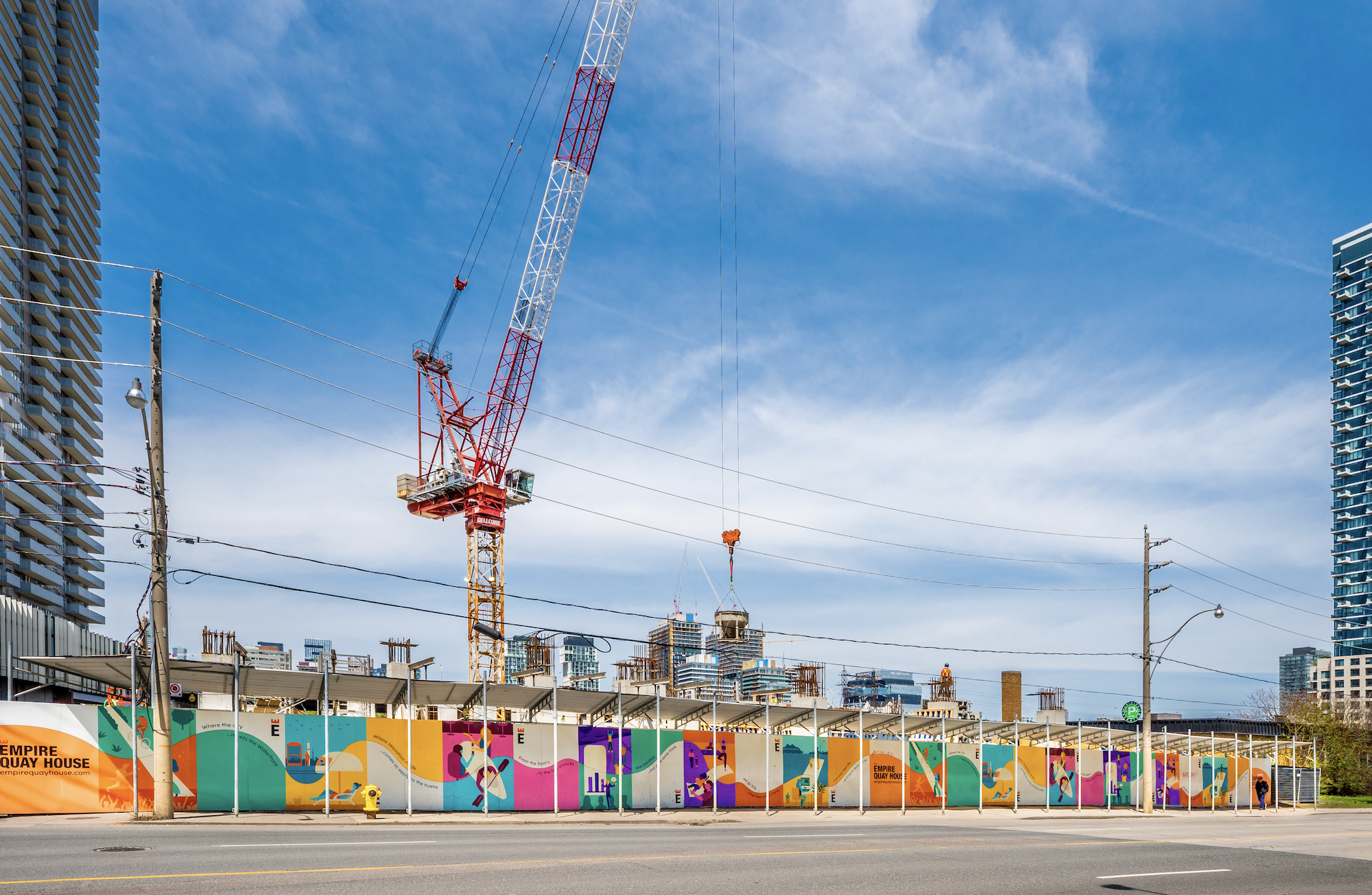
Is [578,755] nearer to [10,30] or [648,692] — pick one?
[648,692]

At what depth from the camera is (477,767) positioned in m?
32.1

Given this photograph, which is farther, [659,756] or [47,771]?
[659,756]

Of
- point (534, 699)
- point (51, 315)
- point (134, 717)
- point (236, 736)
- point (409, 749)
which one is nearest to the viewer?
point (134, 717)

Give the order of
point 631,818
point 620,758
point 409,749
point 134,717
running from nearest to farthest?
point 134,717 < point 409,749 < point 631,818 < point 620,758

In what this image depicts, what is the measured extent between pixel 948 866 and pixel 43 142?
121 meters

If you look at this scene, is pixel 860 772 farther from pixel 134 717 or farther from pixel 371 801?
pixel 134 717

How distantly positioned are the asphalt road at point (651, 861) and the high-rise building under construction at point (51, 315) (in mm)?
79366

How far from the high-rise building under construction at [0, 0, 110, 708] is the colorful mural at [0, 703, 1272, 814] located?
6867cm

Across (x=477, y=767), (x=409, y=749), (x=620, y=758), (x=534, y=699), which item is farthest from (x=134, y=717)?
(x=620, y=758)

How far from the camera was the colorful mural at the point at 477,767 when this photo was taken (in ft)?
88.4

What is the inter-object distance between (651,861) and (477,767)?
15.8m

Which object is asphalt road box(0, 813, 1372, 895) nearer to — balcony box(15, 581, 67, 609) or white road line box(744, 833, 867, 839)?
white road line box(744, 833, 867, 839)

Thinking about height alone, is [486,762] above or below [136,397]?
below

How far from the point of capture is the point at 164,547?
2648cm
